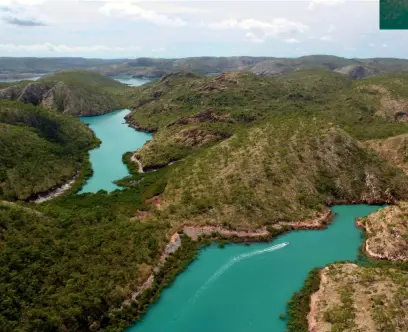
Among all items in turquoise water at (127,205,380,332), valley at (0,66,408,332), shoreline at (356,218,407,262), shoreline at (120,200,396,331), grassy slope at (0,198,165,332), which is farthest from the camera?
shoreline at (120,200,396,331)

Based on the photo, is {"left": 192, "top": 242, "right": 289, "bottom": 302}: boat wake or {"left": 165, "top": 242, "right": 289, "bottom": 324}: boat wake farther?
{"left": 192, "top": 242, "right": 289, "bottom": 302}: boat wake

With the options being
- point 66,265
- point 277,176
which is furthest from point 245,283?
point 277,176

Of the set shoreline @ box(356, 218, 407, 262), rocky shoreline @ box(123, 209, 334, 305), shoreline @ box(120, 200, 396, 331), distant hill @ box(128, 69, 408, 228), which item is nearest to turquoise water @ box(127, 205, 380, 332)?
shoreline @ box(120, 200, 396, 331)

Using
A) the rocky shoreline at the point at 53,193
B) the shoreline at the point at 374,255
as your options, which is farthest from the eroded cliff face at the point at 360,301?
the rocky shoreline at the point at 53,193

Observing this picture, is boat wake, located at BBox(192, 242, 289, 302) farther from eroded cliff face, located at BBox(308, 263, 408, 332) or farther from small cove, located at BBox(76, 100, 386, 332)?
eroded cliff face, located at BBox(308, 263, 408, 332)

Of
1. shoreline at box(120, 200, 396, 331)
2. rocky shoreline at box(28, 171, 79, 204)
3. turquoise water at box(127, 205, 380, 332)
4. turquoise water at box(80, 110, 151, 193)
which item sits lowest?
turquoise water at box(127, 205, 380, 332)

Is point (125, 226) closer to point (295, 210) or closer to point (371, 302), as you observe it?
point (295, 210)
